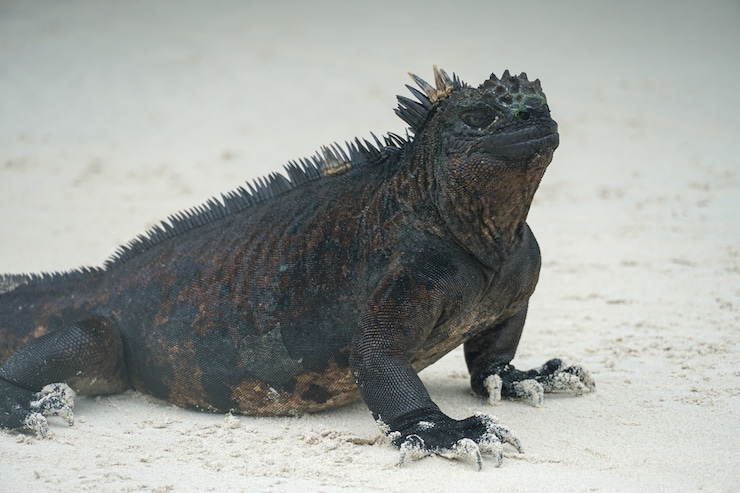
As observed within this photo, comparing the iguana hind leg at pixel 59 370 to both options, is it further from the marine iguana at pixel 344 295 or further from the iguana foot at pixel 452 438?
the iguana foot at pixel 452 438

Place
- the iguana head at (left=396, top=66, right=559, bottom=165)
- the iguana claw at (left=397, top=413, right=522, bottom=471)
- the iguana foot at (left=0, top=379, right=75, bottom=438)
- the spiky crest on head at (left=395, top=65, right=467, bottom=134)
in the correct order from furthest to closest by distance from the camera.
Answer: the iguana foot at (left=0, top=379, right=75, bottom=438), the spiky crest on head at (left=395, top=65, right=467, bottom=134), the iguana head at (left=396, top=66, right=559, bottom=165), the iguana claw at (left=397, top=413, right=522, bottom=471)

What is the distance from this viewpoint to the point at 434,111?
495 centimetres

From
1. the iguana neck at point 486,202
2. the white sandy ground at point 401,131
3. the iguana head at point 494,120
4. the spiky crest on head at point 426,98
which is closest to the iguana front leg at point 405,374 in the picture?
the white sandy ground at point 401,131

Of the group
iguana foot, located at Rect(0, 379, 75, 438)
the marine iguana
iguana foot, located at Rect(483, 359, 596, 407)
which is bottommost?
iguana foot, located at Rect(0, 379, 75, 438)

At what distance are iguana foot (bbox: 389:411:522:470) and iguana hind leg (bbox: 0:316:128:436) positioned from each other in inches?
72.4

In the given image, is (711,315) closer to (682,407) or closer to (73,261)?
(682,407)

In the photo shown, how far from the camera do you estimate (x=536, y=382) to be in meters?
5.44

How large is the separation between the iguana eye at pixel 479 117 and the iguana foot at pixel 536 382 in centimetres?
152

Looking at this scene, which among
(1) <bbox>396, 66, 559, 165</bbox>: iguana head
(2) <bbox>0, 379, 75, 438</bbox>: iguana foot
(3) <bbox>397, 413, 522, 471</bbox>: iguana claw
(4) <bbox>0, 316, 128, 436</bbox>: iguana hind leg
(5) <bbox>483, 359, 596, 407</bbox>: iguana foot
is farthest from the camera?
(5) <bbox>483, 359, 596, 407</bbox>: iguana foot

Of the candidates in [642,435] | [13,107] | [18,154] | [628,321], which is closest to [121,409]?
[642,435]

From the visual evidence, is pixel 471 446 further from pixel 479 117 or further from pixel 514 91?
pixel 514 91

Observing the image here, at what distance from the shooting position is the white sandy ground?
14.9ft

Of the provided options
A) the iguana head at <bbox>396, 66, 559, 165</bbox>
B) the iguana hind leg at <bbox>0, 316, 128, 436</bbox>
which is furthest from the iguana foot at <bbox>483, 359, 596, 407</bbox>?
the iguana hind leg at <bbox>0, 316, 128, 436</bbox>

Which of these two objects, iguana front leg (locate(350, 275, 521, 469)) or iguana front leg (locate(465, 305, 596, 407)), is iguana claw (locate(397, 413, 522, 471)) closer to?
iguana front leg (locate(350, 275, 521, 469))
